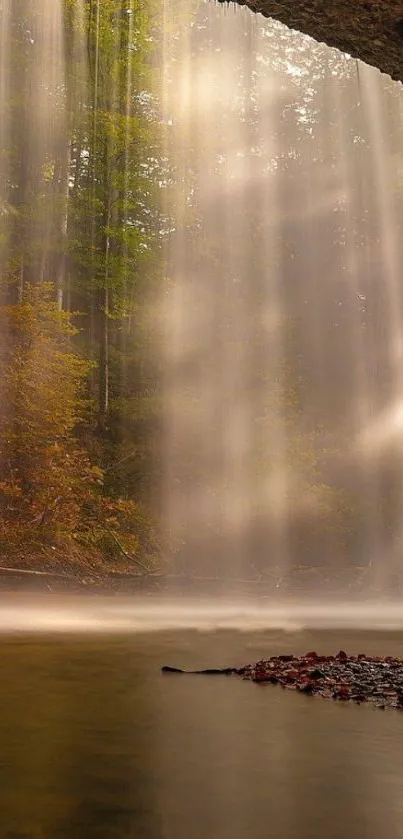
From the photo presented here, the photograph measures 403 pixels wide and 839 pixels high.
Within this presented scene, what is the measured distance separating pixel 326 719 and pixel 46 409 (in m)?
14.4

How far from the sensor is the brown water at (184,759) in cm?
298

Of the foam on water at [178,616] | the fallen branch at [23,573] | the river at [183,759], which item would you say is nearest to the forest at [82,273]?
the fallen branch at [23,573]

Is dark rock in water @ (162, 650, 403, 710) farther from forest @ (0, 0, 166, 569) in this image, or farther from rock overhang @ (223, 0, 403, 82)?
forest @ (0, 0, 166, 569)

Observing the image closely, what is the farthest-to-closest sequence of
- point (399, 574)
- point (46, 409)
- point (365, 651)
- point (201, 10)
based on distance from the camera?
point (201, 10) < point (399, 574) < point (46, 409) < point (365, 651)

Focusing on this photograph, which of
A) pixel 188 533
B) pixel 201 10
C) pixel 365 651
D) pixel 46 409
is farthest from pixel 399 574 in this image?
pixel 201 10

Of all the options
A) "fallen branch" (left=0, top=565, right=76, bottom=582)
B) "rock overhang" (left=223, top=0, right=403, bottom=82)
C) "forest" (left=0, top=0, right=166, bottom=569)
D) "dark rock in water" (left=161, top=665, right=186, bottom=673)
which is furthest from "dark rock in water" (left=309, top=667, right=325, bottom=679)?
"forest" (left=0, top=0, right=166, bottom=569)

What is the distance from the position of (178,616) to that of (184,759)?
9.40m

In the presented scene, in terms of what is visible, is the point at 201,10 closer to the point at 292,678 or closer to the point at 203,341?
the point at 203,341

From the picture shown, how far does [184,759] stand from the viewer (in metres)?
4.02

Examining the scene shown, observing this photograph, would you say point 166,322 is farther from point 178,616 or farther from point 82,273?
point 178,616

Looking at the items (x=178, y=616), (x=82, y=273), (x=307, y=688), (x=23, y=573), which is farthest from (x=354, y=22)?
(x=82, y=273)

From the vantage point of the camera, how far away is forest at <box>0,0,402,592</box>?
19250 mm

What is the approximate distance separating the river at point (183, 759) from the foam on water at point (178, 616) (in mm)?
4028

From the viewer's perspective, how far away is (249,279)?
85.1 feet
